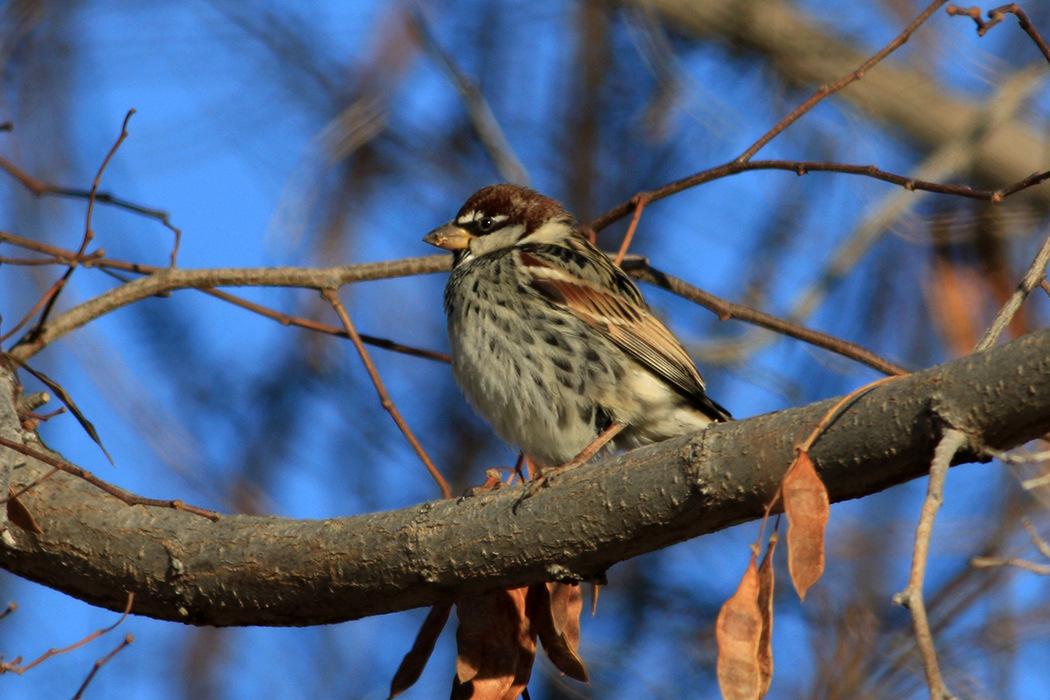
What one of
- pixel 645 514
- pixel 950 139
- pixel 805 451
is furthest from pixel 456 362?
pixel 950 139

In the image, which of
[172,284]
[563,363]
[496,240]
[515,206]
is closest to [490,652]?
[563,363]

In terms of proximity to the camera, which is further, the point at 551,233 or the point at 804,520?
the point at 551,233

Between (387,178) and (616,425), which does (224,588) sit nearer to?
(616,425)

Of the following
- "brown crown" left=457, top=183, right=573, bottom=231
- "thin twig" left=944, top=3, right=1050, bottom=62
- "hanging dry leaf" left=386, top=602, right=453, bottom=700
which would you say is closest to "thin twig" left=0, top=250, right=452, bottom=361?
"brown crown" left=457, top=183, right=573, bottom=231

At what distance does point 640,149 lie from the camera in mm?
7016

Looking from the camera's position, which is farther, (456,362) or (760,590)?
(456,362)

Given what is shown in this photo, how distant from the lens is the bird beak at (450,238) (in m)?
4.52

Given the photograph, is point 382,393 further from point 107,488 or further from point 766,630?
point 766,630

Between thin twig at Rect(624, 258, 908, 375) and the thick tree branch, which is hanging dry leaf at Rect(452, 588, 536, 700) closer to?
the thick tree branch

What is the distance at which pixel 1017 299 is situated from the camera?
2.19 m

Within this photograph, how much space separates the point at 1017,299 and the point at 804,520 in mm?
669

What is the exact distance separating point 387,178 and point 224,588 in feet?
15.9

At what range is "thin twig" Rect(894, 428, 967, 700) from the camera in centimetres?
151

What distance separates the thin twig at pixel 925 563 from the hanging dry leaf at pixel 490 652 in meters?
1.23
